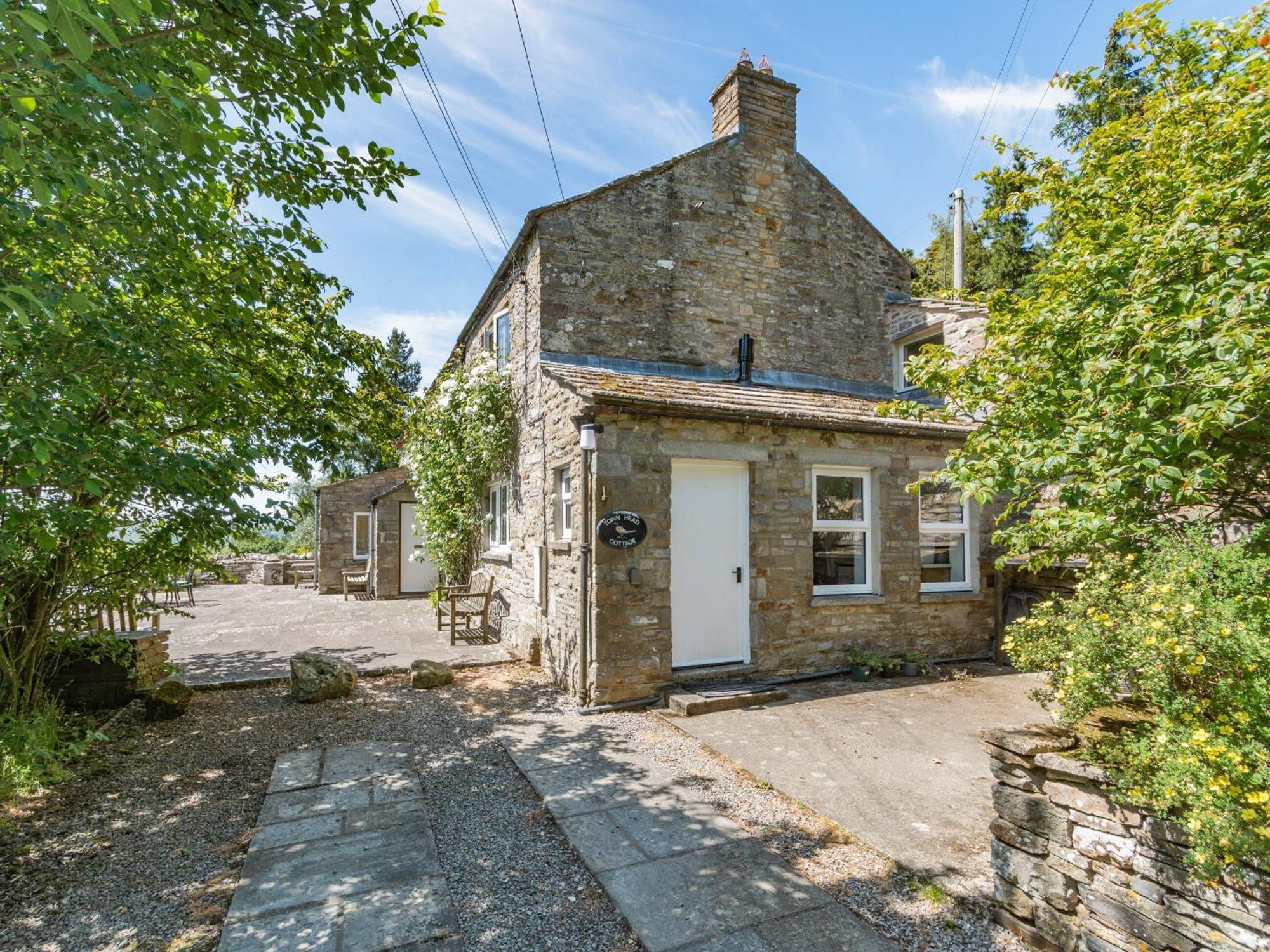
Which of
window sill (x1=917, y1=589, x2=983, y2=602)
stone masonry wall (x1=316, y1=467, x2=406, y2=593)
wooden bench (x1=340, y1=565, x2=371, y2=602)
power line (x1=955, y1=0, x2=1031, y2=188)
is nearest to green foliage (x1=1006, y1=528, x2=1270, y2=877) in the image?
window sill (x1=917, y1=589, x2=983, y2=602)

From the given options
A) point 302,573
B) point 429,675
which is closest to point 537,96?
point 429,675

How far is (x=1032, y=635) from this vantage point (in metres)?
3.32

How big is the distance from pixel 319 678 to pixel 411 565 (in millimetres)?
10349

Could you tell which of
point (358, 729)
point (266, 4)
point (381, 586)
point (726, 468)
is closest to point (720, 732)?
point (726, 468)

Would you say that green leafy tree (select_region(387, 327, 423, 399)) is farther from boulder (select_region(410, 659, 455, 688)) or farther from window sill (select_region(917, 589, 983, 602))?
window sill (select_region(917, 589, 983, 602))

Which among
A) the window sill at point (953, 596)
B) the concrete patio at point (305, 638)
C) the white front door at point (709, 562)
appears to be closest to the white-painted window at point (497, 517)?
the concrete patio at point (305, 638)

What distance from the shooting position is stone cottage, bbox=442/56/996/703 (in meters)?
6.79

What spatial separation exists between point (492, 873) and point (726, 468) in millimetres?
5041

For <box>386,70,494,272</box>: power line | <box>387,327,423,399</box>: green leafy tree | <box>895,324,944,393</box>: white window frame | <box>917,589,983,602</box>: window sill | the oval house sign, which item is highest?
<box>387,327,423,399</box>: green leafy tree

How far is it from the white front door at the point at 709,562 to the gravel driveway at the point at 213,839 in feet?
7.95

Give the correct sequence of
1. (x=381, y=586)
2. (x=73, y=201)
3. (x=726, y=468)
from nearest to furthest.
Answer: (x=73, y=201), (x=726, y=468), (x=381, y=586)

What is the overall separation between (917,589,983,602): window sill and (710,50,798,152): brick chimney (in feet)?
24.7

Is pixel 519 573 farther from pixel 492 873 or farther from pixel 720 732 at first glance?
pixel 492 873

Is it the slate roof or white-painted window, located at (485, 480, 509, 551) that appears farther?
white-painted window, located at (485, 480, 509, 551)
